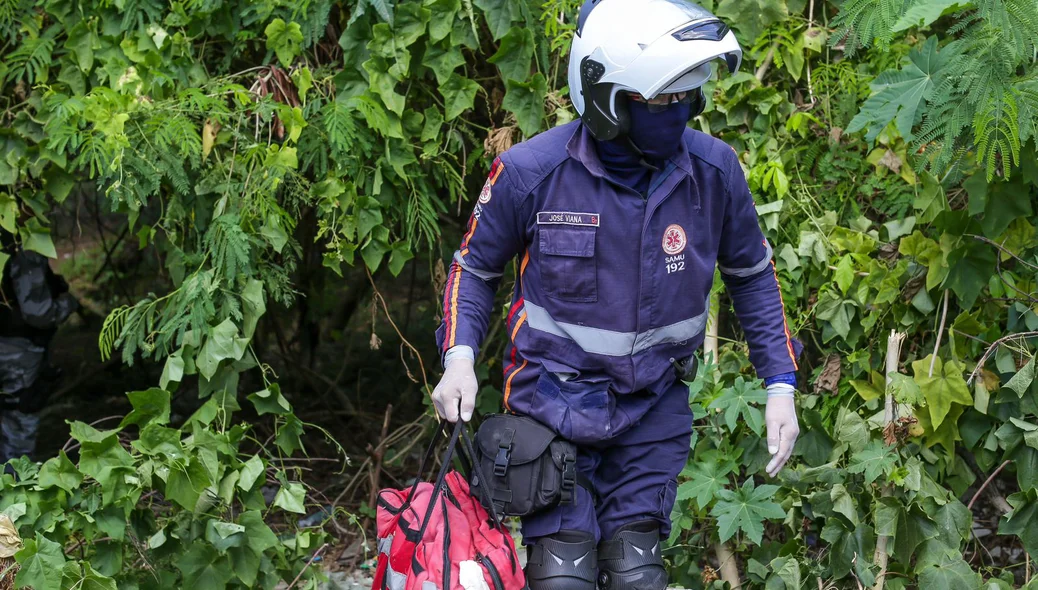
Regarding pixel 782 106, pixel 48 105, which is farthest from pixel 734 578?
pixel 48 105

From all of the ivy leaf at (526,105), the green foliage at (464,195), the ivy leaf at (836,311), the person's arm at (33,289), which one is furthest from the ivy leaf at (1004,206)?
the person's arm at (33,289)

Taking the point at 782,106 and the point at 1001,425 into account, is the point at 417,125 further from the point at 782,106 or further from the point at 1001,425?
the point at 1001,425

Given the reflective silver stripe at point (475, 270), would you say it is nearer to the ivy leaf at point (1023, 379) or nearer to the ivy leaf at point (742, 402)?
the ivy leaf at point (742, 402)

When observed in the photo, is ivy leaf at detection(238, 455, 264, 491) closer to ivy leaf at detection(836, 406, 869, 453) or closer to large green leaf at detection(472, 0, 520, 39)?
large green leaf at detection(472, 0, 520, 39)

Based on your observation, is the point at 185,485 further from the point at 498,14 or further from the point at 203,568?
the point at 498,14

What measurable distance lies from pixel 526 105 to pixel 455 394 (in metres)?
1.60

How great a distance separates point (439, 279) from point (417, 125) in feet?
2.15

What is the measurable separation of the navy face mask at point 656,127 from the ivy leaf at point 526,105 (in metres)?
1.31

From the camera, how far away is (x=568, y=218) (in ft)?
8.08

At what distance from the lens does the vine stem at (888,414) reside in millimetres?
3332

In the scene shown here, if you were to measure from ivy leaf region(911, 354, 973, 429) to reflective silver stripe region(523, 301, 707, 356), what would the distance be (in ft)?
3.84

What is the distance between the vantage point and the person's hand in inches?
92.9

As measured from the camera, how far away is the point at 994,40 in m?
2.90

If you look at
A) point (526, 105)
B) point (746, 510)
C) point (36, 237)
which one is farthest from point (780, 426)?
point (36, 237)
